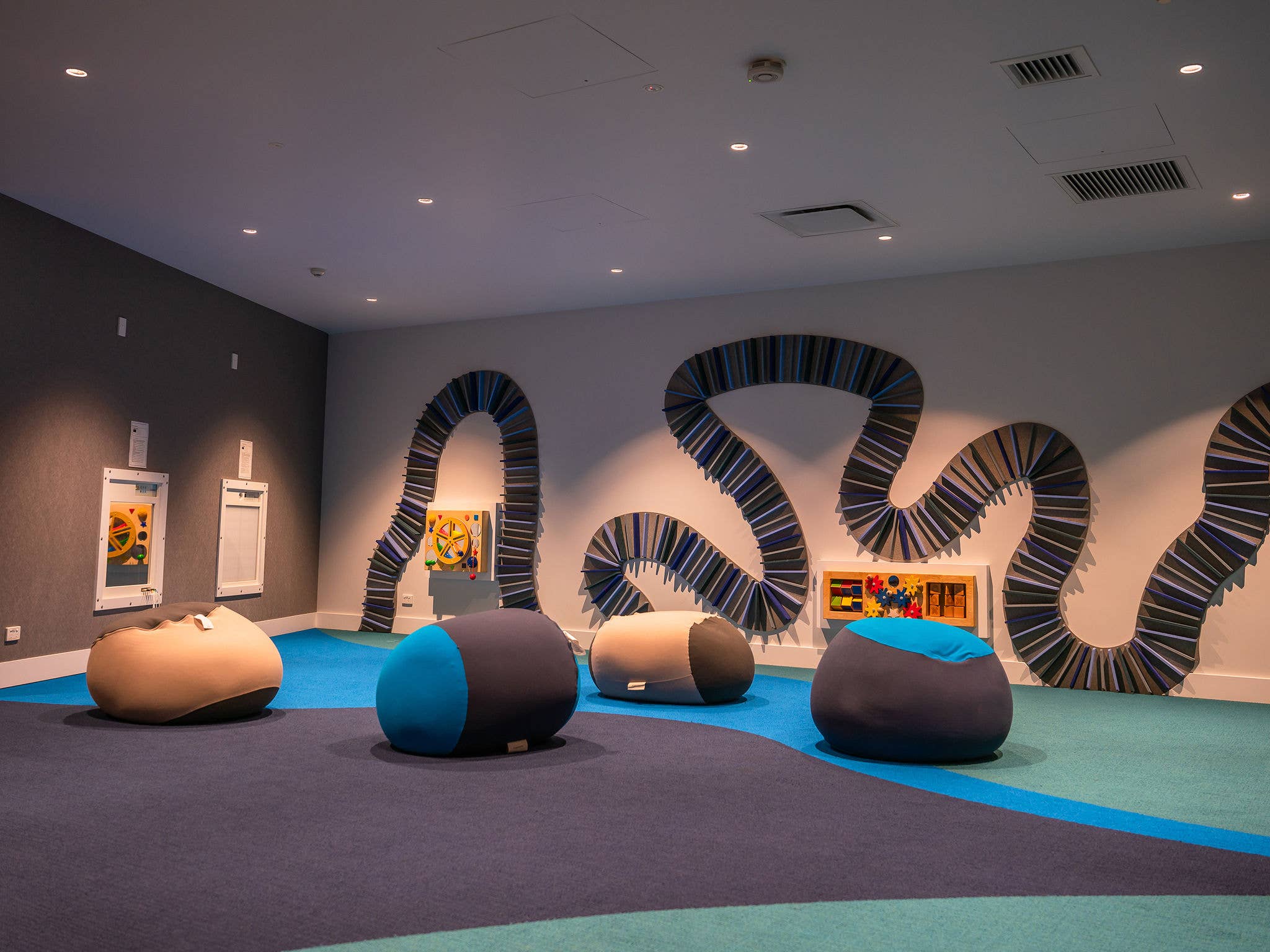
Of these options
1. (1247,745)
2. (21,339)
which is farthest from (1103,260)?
(21,339)

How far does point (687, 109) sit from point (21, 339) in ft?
15.8

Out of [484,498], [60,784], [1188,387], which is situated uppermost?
[1188,387]

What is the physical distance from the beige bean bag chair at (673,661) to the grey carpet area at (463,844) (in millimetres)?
1280

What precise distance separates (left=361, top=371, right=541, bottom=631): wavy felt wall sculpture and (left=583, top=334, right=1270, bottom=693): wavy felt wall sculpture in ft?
2.41

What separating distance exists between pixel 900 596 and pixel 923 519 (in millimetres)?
644

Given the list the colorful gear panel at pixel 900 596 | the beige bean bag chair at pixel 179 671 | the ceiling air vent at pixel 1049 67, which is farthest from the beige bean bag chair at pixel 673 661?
the ceiling air vent at pixel 1049 67

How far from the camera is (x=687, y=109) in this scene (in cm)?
503

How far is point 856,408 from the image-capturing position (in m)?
8.16

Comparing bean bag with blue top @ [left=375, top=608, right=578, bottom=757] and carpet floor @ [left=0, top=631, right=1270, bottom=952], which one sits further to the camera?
bean bag with blue top @ [left=375, top=608, right=578, bottom=757]

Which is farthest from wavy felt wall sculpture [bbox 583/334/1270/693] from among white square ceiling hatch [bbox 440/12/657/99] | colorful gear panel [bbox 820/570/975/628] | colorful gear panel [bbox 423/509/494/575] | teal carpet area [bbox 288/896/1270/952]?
teal carpet area [bbox 288/896/1270/952]

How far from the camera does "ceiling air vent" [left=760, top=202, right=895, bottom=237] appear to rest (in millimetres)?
6445

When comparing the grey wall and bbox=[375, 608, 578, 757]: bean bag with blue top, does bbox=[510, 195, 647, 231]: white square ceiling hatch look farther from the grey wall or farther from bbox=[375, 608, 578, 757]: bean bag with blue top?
the grey wall

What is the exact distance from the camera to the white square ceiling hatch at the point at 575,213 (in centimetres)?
638

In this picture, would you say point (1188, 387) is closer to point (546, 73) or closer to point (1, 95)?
point (546, 73)
